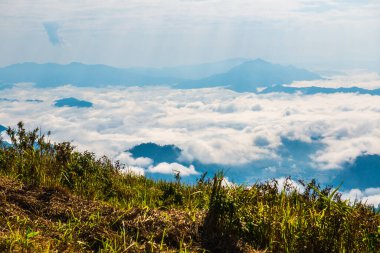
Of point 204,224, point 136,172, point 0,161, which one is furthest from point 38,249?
point 136,172

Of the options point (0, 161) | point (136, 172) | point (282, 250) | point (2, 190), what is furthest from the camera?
point (136, 172)

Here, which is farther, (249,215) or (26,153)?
(26,153)

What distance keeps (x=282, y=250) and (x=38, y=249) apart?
3508mm

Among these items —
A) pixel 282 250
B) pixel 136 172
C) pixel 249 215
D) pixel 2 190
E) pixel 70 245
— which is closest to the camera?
pixel 70 245

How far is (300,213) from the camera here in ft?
23.6

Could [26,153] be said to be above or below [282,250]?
above

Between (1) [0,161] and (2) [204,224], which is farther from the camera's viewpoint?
(1) [0,161]

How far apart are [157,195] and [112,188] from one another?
4.08ft

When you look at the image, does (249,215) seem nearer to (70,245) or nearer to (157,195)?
(70,245)

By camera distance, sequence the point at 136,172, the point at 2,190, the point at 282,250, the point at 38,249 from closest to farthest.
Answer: the point at 38,249
the point at 282,250
the point at 2,190
the point at 136,172

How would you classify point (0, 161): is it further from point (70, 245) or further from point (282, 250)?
point (282, 250)

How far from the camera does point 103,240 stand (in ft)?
19.8

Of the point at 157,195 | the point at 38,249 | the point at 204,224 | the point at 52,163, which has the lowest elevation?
the point at 38,249

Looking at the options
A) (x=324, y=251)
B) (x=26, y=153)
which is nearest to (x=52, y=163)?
(x=26, y=153)
